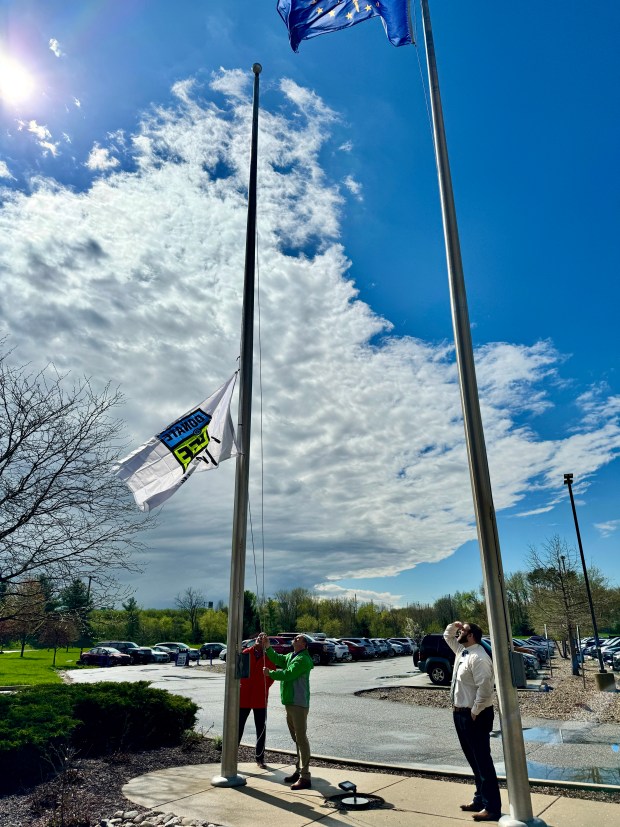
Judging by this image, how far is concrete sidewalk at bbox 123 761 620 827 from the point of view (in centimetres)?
593

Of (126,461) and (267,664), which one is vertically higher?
(126,461)

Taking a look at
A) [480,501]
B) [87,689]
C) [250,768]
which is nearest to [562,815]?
[480,501]

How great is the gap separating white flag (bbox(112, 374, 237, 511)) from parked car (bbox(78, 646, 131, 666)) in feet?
122

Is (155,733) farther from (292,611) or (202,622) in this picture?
(292,611)

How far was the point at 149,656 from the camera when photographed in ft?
140

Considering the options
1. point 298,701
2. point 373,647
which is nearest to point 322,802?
point 298,701

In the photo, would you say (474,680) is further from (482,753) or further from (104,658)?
(104,658)

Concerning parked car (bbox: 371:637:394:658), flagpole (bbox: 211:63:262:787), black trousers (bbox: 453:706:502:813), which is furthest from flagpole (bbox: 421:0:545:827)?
parked car (bbox: 371:637:394:658)

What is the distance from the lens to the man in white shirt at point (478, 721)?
5945mm

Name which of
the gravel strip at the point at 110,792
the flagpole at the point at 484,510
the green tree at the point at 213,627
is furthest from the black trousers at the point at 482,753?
the green tree at the point at 213,627

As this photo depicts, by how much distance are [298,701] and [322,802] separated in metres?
1.14

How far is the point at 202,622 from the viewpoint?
2753 inches

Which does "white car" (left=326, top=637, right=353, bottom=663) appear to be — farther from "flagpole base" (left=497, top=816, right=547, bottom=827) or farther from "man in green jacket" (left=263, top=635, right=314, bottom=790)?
"flagpole base" (left=497, top=816, right=547, bottom=827)

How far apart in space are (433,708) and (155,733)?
28.4ft
